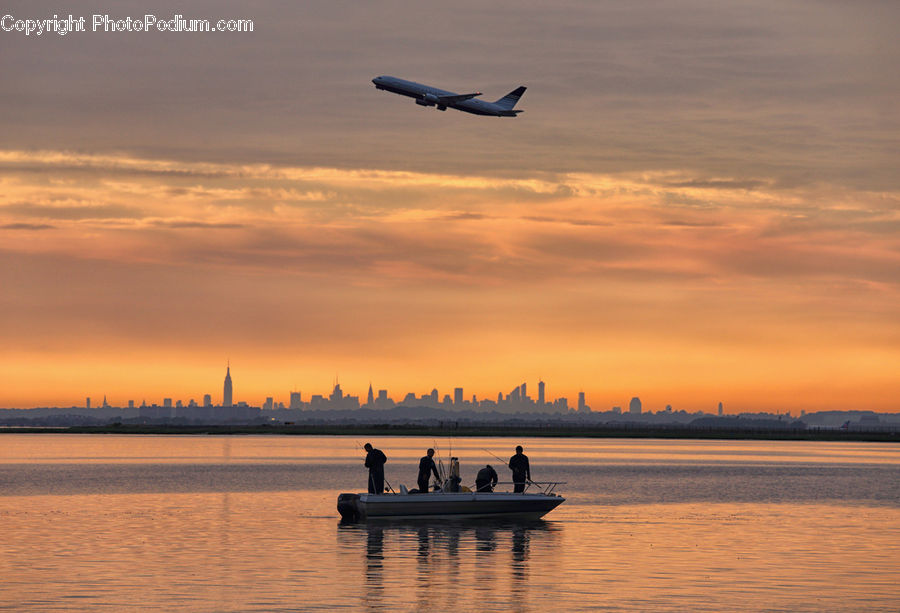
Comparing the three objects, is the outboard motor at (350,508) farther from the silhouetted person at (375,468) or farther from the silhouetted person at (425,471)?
the silhouetted person at (425,471)

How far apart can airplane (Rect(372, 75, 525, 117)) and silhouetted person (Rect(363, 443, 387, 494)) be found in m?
70.5

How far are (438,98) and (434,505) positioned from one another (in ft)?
239

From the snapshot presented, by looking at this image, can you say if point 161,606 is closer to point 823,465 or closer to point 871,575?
point 871,575

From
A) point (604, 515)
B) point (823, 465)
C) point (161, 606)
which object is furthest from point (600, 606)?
point (823, 465)

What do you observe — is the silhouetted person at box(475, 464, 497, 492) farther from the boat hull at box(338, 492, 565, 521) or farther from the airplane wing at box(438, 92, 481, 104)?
the airplane wing at box(438, 92, 481, 104)

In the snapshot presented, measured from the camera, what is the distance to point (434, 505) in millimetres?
48969

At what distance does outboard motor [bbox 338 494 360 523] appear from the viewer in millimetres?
49231

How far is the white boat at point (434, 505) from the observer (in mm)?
48719

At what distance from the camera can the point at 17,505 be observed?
59969mm

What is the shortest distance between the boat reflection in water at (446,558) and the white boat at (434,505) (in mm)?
404

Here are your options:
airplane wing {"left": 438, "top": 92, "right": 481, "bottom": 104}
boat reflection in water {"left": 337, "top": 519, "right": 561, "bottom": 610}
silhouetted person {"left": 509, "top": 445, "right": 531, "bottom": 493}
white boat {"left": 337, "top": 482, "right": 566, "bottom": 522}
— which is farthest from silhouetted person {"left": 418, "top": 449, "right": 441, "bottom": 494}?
airplane wing {"left": 438, "top": 92, "right": 481, "bottom": 104}

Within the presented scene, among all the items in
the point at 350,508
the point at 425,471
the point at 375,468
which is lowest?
the point at 350,508

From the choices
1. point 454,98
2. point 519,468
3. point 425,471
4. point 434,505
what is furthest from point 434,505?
point 454,98

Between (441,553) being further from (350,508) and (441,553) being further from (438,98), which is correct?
(438,98)
